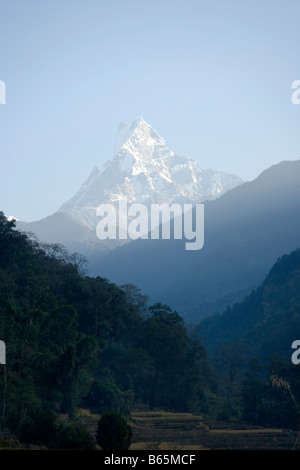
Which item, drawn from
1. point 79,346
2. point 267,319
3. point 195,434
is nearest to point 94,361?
point 79,346

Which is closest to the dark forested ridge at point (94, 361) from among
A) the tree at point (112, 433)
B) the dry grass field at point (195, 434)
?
the tree at point (112, 433)

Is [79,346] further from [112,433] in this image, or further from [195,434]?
[112,433]

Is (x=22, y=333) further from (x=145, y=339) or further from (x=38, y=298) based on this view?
(x=145, y=339)

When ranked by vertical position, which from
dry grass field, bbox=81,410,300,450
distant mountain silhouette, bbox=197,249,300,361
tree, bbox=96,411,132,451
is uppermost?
distant mountain silhouette, bbox=197,249,300,361

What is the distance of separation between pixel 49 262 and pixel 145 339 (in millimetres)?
15744

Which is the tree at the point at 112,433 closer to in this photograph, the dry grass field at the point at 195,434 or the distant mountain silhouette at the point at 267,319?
the dry grass field at the point at 195,434

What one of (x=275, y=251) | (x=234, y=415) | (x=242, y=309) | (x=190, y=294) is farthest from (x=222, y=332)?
(x=275, y=251)

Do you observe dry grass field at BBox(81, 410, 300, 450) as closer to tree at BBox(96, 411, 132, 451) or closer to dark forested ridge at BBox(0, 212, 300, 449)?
dark forested ridge at BBox(0, 212, 300, 449)

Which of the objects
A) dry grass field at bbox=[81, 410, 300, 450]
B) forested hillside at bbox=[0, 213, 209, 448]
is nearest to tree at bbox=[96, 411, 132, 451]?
dry grass field at bbox=[81, 410, 300, 450]

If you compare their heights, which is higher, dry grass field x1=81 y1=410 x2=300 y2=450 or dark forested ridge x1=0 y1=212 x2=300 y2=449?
dark forested ridge x1=0 y1=212 x2=300 y2=449

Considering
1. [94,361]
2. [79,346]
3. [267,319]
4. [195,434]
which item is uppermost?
[267,319]

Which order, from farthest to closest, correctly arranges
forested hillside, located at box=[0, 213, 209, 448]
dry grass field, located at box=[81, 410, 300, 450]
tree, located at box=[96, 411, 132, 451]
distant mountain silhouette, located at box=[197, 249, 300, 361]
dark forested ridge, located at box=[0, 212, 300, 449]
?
distant mountain silhouette, located at box=[197, 249, 300, 361]
forested hillside, located at box=[0, 213, 209, 448]
dark forested ridge, located at box=[0, 212, 300, 449]
dry grass field, located at box=[81, 410, 300, 450]
tree, located at box=[96, 411, 132, 451]

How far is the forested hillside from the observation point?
33625 mm

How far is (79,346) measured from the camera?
35.7m
